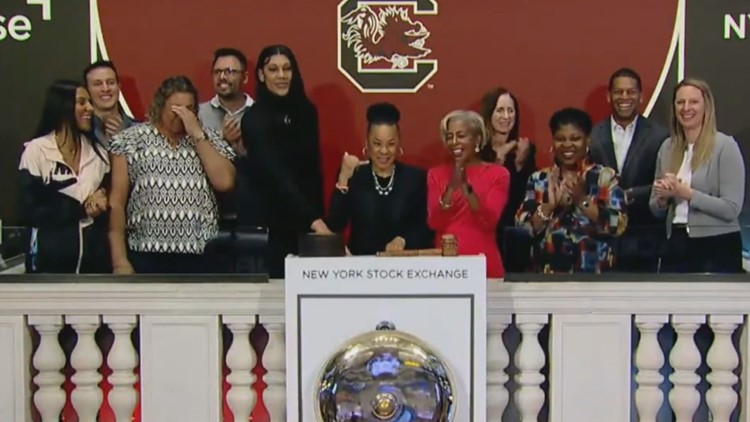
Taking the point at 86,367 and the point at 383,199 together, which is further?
the point at 383,199

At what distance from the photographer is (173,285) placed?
2295 millimetres

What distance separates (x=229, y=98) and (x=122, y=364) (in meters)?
0.81

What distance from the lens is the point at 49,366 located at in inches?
91.8

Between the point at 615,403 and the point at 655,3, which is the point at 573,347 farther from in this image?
the point at 655,3

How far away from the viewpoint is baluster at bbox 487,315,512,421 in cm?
229

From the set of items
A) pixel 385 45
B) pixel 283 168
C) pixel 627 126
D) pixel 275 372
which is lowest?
pixel 275 372

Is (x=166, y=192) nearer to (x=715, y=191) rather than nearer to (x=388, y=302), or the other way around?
(x=388, y=302)

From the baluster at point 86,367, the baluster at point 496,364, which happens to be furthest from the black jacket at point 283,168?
the baluster at point 496,364

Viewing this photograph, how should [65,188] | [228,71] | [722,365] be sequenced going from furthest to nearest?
1. [228,71]
2. [65,188]
3. [722,365]

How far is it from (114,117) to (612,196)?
136 centimetres

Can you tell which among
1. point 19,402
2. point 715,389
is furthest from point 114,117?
point 715,389

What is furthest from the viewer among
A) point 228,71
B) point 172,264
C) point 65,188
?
point 228,71

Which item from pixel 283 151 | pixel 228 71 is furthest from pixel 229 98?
pixel 283 151

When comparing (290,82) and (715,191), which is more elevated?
(290,82)
